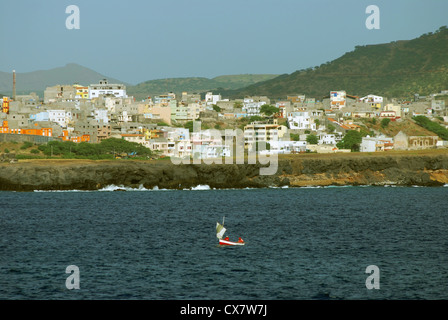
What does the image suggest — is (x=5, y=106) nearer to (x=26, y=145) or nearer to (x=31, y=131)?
(x=31, y=131)

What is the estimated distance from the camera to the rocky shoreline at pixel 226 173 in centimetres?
11000

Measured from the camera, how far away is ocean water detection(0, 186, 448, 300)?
38.6 metres

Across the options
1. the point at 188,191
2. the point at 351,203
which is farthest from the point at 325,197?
the point at 188,191

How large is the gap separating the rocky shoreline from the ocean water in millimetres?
19600

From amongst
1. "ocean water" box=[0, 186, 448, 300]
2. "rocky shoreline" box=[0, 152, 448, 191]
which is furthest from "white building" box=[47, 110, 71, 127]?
"ocean water" box=[0, 186, 448, 300]

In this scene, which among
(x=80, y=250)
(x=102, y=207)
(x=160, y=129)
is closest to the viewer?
A: (x=80, y=250)

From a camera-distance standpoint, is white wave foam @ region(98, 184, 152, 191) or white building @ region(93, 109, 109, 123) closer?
white wave foam @ region(98, 184, 152, 191)

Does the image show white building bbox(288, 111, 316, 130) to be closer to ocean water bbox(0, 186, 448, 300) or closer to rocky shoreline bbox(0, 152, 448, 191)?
rocky shoreline bbox(0, 152, 448, 191)

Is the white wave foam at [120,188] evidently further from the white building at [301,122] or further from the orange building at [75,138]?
the white building at [301,122]

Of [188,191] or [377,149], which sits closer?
[188,191]

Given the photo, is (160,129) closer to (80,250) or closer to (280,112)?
(280,112)

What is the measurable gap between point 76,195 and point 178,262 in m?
57.0

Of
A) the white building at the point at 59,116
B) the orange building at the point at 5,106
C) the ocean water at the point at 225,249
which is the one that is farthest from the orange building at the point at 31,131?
the ocean water at the point at 225,249
